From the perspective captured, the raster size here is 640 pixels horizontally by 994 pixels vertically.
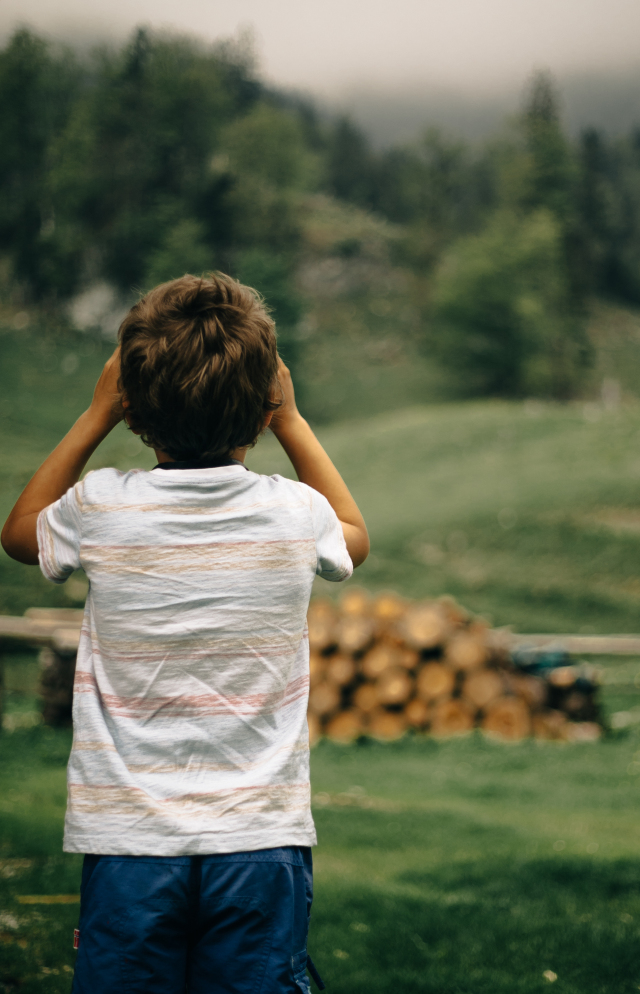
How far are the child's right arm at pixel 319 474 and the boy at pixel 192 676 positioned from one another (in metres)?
0.12

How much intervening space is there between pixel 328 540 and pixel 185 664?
0.28 metres

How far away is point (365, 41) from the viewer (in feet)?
158

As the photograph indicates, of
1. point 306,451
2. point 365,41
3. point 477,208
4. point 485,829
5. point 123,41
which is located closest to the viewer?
point 306,451

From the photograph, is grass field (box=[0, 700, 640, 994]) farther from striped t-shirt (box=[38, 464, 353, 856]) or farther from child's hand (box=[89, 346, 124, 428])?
child's hand (box=[89, 346, 124, 428])

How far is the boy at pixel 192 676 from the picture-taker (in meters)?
1.21

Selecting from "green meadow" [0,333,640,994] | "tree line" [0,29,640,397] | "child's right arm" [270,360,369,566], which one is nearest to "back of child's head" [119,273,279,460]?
"child's right arm" [270,360,369,566]

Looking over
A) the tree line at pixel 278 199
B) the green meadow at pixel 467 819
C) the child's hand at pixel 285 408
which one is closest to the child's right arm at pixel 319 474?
the child's hand at pixel 285 408

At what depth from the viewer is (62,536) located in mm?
1307

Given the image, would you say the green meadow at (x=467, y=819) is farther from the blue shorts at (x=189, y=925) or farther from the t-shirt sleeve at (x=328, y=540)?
the t-shirt sleeve at (x=328, y=540)

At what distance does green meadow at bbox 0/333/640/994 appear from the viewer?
2.85 m

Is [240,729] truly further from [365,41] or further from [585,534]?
[365,41]

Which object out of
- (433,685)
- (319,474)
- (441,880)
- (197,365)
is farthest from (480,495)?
(197,365)

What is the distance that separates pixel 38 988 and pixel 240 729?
160cm

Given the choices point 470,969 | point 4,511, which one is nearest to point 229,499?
point 470,969
